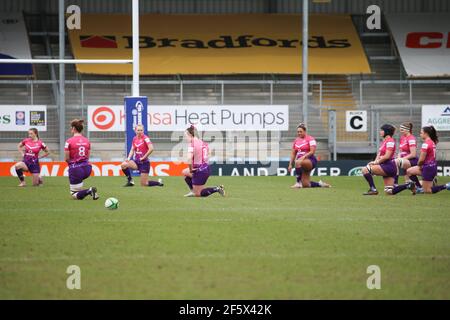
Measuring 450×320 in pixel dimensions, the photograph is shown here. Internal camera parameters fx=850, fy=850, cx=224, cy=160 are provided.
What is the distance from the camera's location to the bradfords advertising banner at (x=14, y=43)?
111ft

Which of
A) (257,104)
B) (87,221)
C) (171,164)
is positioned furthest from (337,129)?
(87,221)

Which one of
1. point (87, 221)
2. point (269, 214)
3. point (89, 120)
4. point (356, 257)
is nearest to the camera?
point (356, 257)

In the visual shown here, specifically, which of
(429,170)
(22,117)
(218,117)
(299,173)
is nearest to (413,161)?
(429,170)

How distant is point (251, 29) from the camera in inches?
1495

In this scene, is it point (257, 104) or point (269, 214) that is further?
point (257, 104)

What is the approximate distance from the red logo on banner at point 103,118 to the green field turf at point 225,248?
1281 cm

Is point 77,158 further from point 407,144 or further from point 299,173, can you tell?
point 407,144

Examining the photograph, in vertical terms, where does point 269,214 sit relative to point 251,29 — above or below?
below

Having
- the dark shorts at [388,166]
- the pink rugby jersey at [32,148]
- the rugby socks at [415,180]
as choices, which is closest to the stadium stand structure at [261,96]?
the pink rugby jersey at [32,148]

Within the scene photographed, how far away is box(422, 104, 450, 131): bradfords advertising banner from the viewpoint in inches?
1204

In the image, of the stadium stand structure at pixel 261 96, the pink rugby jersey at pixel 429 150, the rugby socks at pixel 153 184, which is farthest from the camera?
the stadium stand structure at pixel 261 96

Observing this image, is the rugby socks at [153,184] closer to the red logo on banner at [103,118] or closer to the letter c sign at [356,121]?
the red logo on banner at [103,118]
